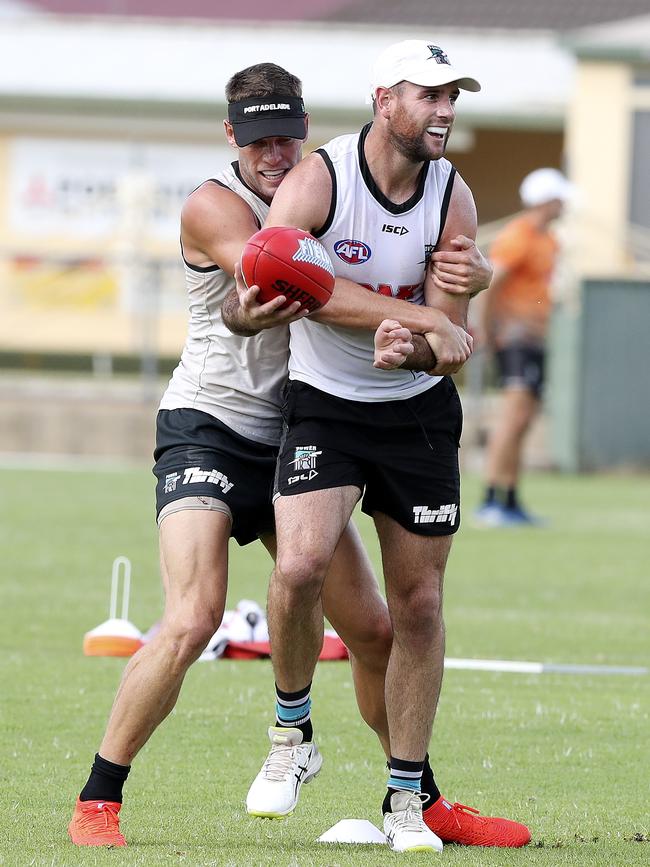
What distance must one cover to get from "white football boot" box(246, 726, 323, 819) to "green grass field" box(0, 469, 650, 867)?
0.32 feet

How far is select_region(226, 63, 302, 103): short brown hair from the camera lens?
566 centimetres

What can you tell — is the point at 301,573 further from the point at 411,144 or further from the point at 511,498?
the point at 511,498

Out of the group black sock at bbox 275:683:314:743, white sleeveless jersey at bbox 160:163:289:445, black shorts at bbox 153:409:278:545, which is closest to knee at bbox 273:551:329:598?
black shorts at bbox 153:409:278:545

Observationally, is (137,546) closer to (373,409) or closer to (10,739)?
(10,739)

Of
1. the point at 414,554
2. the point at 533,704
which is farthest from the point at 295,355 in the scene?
the point at 533,704

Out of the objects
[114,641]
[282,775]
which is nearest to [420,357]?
[282,775]

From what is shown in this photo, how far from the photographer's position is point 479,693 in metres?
7.64

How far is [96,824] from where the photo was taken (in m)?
5.09

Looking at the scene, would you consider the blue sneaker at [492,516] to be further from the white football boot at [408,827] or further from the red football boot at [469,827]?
the white football boot at [408,827]

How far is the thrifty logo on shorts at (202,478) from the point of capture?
5.53 metres

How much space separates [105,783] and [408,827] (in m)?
0.90

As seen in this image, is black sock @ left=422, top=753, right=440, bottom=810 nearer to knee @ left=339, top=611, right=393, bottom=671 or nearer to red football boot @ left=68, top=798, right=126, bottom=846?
knee @ left=339, top=611, right=393, bottom=671

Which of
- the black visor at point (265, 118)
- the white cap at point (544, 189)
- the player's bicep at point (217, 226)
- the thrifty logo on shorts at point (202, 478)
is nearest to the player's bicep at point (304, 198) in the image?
the player's bicep at point (217, 226)

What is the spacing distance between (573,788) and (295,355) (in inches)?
68.8
